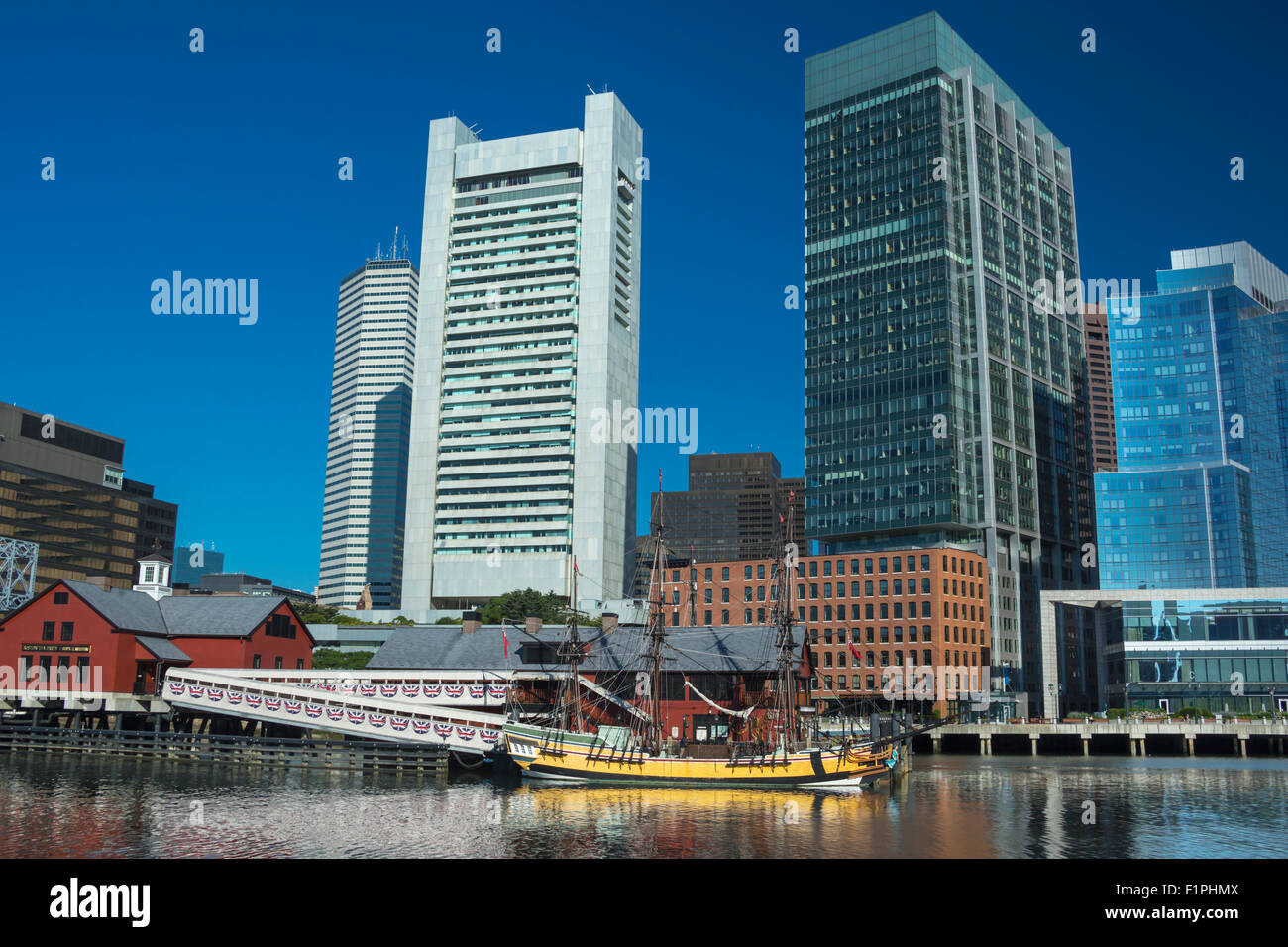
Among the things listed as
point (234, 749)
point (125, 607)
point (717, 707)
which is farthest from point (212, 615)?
point (717, 707)

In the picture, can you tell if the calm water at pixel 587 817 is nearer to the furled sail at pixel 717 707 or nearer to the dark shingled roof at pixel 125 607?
the furled sail at pixel 717 707

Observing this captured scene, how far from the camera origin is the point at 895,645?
14825cm

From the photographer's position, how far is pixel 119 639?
86.2 meters

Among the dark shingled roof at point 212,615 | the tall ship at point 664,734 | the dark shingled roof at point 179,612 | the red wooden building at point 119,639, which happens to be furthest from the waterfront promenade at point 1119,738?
the red wooden building at point 119,639

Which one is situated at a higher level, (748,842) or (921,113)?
(921,113)

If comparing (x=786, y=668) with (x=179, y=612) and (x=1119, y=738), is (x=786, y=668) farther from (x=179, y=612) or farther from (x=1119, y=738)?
(x=1119, y=738)

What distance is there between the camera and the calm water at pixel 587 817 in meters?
42.8

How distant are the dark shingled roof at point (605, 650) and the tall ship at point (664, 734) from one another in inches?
10.5

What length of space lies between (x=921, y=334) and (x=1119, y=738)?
7811cm

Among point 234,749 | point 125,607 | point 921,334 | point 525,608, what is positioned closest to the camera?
point 234,749

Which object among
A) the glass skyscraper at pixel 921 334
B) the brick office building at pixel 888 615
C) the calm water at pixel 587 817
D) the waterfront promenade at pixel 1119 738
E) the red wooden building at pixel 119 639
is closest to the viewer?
the calm water at pixel 587 817
